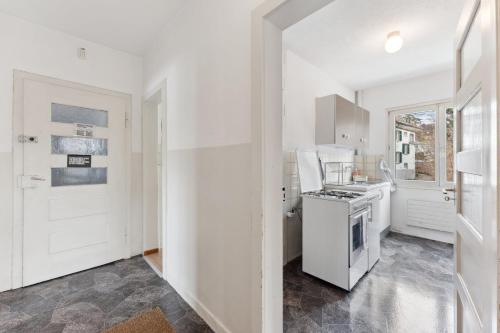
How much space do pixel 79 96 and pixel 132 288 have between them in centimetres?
219

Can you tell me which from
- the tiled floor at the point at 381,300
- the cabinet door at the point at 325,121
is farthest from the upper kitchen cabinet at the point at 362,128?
the tiled floor at the point at 381,300

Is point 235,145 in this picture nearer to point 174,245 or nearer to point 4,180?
point 174,245

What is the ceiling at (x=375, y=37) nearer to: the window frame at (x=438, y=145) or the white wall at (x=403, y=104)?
the white wall at (x=403, y=104)

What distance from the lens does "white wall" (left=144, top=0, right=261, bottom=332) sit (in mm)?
1325

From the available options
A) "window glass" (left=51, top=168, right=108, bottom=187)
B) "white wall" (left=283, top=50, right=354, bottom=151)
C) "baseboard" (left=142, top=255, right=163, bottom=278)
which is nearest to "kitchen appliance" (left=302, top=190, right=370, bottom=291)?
"white wall" (left=283, top=50, right=354, bottom=151)

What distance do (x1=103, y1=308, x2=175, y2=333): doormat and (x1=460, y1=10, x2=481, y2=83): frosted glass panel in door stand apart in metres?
2.24

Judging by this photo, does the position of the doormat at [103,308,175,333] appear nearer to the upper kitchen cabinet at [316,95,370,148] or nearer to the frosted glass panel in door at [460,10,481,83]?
the frosted glass panel in door at [460,10,481,83]

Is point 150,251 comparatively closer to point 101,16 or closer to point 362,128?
point 101,16

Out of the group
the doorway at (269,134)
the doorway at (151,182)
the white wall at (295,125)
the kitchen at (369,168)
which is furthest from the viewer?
the doorway at (151,182)

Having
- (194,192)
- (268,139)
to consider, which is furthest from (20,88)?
(268,139)

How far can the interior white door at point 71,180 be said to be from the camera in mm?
2154

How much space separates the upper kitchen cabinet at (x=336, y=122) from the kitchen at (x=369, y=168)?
14 millimetres

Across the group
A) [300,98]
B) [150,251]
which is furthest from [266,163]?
[150,251]

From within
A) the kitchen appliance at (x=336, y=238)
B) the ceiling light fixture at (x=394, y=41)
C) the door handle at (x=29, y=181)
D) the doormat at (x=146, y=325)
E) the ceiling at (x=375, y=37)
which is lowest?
the doormat at (x=146, y=325)
